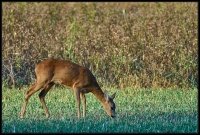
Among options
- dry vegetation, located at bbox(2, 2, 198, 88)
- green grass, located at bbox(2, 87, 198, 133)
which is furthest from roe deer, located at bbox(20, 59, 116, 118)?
dry vegetation, located at bbox(2, 2, 198, 88)

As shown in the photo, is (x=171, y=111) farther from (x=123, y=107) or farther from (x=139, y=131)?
(x=139, y=131)

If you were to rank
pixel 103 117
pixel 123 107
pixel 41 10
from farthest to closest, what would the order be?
pixel 41 10 → pixel 123 107 → pixel 103 117

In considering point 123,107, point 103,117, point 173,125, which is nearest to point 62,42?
point 123,107

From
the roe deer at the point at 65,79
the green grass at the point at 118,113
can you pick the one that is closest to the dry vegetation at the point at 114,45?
the green grass at the point at 118,113

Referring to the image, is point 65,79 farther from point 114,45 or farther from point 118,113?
point 114,45

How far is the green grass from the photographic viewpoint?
1041 cm

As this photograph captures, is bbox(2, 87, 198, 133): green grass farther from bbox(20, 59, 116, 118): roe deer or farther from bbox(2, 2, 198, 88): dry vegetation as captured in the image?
bbox(2, 2, 198, 88): dry vegetation

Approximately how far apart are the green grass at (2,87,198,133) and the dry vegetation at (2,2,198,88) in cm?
125

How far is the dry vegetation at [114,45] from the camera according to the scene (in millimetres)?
17703

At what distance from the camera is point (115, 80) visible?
17.6 metres

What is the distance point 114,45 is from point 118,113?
5783mm

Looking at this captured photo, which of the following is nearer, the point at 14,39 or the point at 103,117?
the point at 103,117

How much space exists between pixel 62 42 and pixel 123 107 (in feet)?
18.5


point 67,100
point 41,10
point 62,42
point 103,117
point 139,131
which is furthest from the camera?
point 41,10
